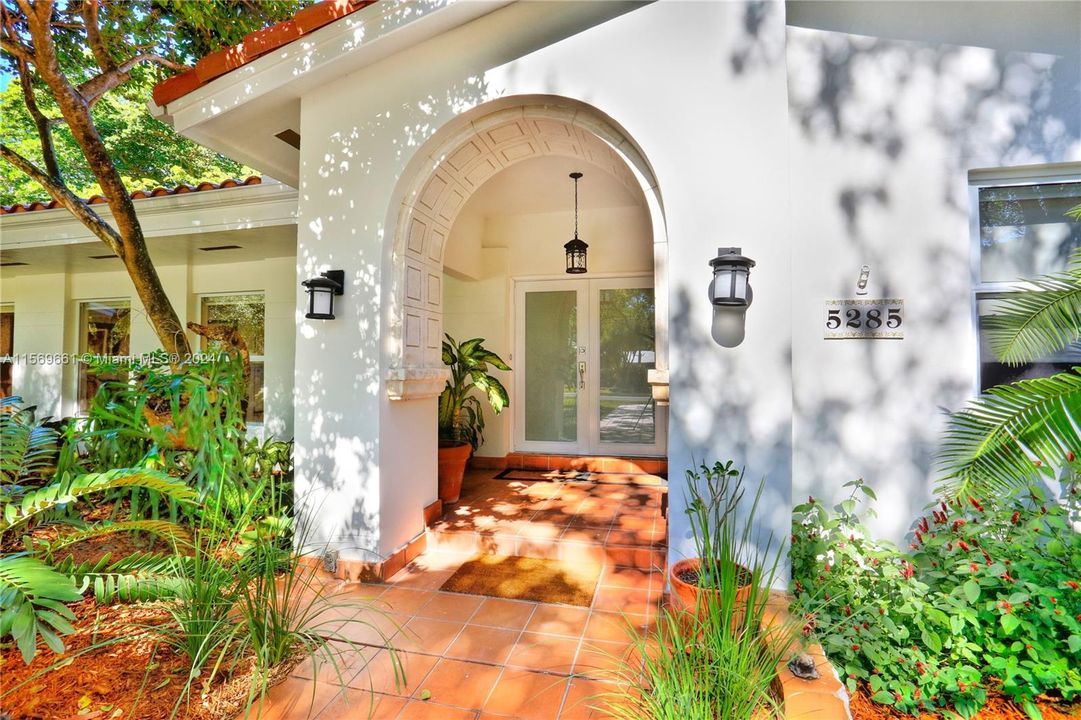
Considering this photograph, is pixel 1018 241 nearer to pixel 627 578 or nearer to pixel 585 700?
pixel 627 578

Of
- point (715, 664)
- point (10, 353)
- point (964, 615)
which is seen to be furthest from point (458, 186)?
point (10, 353)

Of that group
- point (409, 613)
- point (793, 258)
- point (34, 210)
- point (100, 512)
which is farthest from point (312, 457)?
point (34, 210)

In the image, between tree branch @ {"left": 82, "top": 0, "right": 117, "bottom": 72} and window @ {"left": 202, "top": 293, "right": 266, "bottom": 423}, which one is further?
window @ {"left": 202, "top": 293, "right": 266, "bottom": 423}

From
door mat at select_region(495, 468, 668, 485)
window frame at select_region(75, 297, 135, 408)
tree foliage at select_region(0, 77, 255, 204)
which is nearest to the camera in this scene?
door mat at select_region(495, 468, 668, 485)

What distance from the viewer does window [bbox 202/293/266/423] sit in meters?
6.07

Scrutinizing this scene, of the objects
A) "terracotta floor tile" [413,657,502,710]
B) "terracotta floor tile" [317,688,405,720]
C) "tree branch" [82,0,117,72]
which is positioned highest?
"tree branch" [82,0,117,72]

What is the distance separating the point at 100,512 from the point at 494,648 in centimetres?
288

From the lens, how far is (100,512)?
345 centimetres

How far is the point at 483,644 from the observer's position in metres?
2.59

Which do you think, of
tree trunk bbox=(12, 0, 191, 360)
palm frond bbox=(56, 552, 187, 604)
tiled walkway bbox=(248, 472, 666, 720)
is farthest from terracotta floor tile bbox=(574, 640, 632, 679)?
tree trunk bbox=(12, 0, 191, 360)

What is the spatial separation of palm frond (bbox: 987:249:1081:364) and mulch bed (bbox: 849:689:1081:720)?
150 centimetres

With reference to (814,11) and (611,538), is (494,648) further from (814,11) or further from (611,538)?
(814,11)

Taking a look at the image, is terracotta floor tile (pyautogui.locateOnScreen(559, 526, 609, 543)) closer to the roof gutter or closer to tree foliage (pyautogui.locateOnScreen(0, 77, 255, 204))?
the roof gutter

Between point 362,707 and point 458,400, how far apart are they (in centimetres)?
301
